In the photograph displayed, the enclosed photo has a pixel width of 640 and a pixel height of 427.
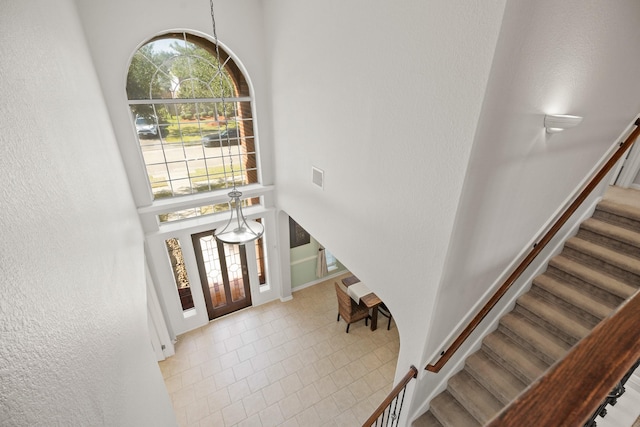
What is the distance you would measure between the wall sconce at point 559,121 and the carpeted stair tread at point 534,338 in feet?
7.37

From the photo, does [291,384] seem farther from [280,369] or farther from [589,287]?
[589,287]

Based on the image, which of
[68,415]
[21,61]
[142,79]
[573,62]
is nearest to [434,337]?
[573,62]

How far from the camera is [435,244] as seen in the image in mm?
2383

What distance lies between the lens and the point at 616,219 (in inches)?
142

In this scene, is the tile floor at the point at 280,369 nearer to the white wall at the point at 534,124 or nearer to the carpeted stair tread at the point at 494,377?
the carpeted stair tread at the point at 494,377

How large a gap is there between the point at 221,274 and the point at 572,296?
18.3ft

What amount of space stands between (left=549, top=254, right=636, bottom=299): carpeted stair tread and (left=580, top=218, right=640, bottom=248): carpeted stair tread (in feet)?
1.58

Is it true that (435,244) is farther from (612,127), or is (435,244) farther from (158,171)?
(158,171)

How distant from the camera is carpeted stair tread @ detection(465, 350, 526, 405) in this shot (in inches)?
117

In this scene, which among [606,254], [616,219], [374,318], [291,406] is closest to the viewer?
[606,254]

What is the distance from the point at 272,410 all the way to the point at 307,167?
3.76 m

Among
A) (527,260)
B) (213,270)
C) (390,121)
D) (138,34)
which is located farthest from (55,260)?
(213,270)

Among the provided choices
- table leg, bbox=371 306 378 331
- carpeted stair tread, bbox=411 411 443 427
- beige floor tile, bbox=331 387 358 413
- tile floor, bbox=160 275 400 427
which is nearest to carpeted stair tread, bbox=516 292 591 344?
carpeted stair tread, bbox=411 411 443 427

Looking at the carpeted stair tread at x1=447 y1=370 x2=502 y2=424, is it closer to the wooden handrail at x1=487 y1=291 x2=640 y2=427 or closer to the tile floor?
the tile floor
